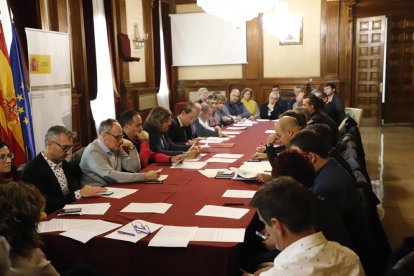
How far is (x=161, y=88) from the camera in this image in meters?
9.84

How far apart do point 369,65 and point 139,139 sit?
25.0ft

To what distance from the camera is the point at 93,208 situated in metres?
2.56

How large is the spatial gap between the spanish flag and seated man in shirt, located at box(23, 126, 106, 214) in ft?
5.09

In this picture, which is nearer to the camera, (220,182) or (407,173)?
(220,182)

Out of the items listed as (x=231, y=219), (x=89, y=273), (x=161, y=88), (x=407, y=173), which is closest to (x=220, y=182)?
(x=231, y=219)

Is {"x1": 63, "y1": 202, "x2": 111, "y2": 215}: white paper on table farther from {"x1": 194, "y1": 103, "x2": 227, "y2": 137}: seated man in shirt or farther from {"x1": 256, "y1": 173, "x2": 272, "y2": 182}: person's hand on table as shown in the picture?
{"x1": 194, "y1": 103, "x2": 227, "y2": 137}: seated man in shirt

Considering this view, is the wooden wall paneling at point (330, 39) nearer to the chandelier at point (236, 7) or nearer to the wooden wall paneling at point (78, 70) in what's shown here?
the chandelier at point (236, 7)

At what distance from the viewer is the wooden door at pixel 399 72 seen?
10133 mm

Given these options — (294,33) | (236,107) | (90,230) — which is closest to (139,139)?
(90,230)

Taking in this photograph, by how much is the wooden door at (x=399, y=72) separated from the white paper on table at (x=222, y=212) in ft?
29.6

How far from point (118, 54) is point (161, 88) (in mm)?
2300

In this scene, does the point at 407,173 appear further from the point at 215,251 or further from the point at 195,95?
the point at 195,95

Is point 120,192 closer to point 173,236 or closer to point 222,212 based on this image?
point 222,212

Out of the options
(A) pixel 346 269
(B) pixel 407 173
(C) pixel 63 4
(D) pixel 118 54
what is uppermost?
(C) pixel 63 4
